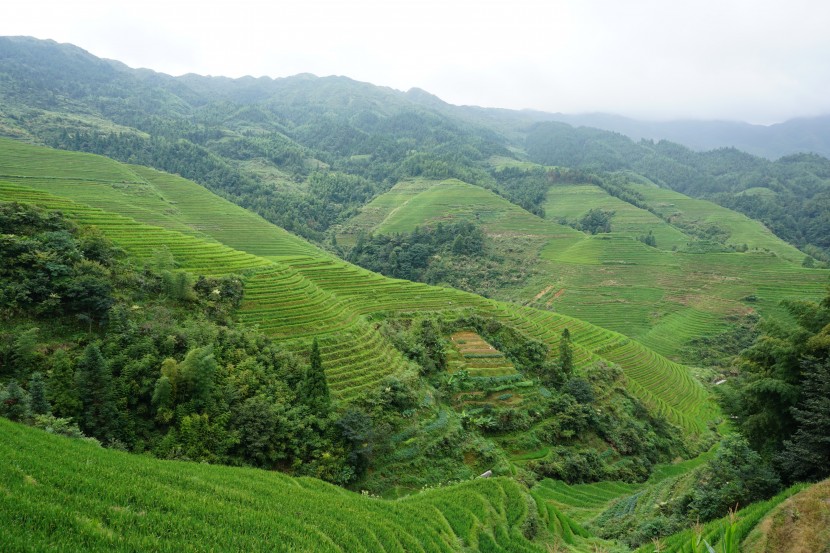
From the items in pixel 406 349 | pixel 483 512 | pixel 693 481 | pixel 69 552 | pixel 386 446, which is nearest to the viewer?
pixel 69 552

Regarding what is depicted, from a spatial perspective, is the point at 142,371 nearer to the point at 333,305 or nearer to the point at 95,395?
the point at 95,395

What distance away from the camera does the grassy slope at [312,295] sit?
26.2 meters

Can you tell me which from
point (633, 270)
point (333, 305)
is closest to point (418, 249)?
point (633, 270)

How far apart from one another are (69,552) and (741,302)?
254ft

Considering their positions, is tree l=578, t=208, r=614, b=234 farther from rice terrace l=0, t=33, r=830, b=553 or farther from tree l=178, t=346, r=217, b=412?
tree l=178, t=346, r=217, b=412

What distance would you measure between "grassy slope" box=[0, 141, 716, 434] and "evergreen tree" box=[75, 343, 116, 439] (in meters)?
9.40

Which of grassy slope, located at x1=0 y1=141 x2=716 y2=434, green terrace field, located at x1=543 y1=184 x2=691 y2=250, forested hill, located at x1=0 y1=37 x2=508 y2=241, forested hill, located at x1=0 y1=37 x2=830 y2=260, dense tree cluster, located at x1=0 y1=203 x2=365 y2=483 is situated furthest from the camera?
forested hill, located at x1=0 y1=37 x2=830 y2=260

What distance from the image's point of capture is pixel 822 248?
122 metres

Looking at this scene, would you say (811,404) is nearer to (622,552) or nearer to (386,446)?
(622,552)

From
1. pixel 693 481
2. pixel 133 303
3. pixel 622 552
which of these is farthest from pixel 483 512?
pixel 133 303

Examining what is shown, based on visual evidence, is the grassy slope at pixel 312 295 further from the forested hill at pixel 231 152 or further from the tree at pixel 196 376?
the forested hill at pixel 231 152

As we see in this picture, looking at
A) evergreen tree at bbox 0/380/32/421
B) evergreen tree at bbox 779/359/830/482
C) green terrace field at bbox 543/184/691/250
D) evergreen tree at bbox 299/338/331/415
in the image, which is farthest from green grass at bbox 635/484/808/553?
green terrace field at bbox 543/184/691/250

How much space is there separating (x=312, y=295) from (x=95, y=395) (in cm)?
1582

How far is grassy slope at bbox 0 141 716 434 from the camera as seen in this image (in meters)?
26.2
